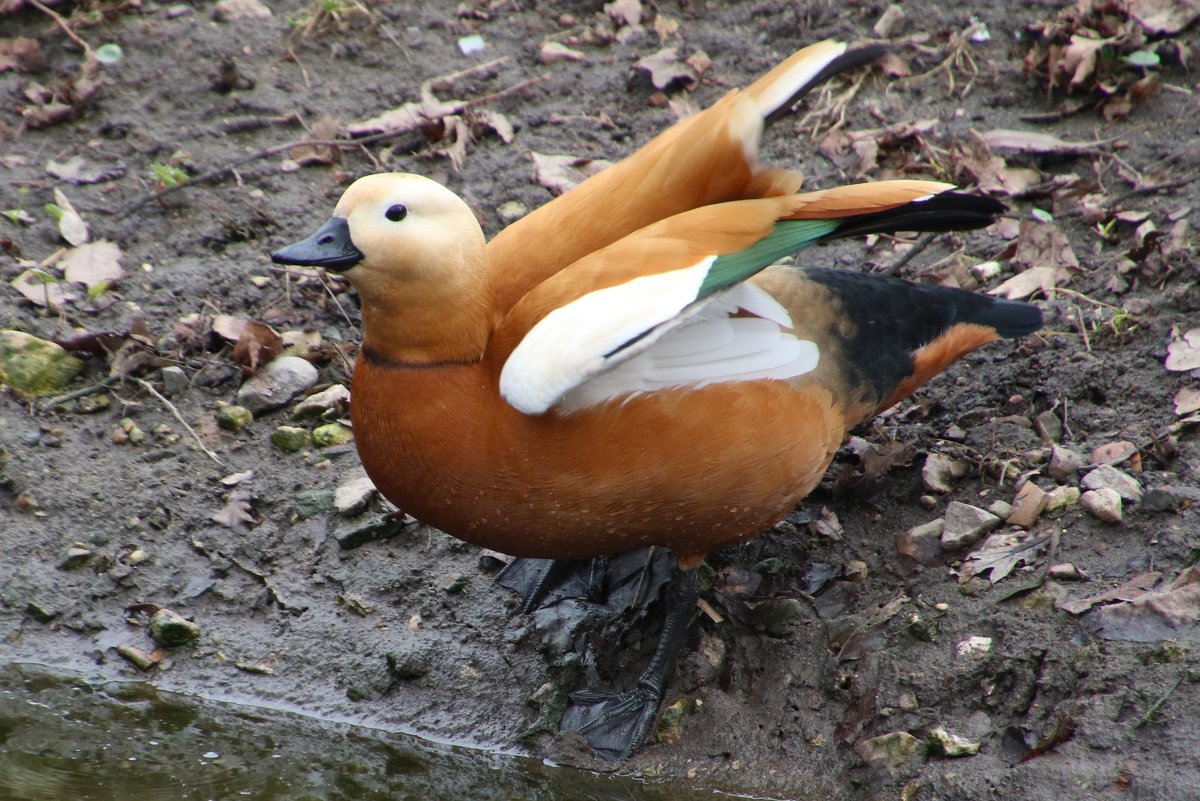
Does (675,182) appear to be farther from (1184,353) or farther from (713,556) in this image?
(1184,353)

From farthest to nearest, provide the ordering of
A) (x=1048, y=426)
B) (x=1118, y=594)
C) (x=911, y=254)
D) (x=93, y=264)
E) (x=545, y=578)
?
(x=93, y=264) < (x=911, y=254) < (x=1048, y=426) < (x=545, y=578) < (x=1118, y=594)

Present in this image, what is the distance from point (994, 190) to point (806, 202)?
7.23ft

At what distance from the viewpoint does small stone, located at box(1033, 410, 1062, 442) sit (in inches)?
158

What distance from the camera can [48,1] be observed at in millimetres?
6012

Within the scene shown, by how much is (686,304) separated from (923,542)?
1456mm

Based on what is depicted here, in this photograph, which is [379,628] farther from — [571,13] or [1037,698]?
[571,13]

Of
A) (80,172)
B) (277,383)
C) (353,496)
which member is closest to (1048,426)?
(353,496)

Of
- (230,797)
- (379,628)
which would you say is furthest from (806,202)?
(230,797)

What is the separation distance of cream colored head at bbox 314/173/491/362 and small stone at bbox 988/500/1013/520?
5.71 feet

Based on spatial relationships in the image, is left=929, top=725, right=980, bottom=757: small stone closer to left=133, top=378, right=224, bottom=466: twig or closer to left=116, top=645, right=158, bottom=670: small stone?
left=116, top=645, right=158, bottom=670: small stone

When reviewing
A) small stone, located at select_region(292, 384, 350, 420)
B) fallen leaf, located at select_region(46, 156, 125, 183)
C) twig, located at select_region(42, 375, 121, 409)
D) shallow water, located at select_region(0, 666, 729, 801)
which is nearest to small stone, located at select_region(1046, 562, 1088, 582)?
shallow water, located at select_region(0, 666, 729, 801)

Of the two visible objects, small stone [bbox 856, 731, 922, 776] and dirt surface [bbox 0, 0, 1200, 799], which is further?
dirt surface [bbox 0, 0, 1200, 799]

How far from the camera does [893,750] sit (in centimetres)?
320

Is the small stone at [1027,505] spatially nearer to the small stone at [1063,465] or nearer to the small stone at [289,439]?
the small stone at [1063,465]
